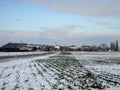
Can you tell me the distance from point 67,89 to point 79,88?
71cm

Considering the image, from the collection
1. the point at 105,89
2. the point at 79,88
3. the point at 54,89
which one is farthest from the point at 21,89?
the point at 105,89

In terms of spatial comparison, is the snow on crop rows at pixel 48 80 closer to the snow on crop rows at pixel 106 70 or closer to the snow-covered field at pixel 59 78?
the snow-covered field at pixel 59 78

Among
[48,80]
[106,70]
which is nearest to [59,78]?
[48,80]

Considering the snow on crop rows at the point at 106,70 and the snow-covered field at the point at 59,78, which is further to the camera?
the snow on crop rows at the point at 106,70

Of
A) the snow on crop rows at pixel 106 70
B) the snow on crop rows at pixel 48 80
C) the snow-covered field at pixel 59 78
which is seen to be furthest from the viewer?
the snow on crop rows at pixel 106 70

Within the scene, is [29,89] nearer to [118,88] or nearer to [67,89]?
[67,89]

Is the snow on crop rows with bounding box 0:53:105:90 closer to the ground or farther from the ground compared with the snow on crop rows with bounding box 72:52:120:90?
farther from the ground

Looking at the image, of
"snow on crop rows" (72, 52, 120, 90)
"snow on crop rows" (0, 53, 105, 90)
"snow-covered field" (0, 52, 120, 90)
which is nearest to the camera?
"snow on crop rows" (0, 53, 105, 90)

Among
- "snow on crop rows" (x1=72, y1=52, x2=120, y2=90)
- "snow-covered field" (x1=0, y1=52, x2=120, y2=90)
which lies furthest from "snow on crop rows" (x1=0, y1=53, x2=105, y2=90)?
"snow on crop rows" (x1=72, y1=52, x2=120, y2=90)

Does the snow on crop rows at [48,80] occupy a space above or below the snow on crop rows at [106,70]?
above

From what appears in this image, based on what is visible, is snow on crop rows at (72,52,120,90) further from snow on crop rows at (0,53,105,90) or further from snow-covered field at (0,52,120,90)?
snow on crop rows at (0,53,105,90)

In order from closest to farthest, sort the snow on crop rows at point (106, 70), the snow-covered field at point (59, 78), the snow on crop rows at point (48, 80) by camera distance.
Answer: the snow on crop rows at point (48, 80) < the snow-covered field at point (59, 78) < the snow on crop rows at point (106, 70)

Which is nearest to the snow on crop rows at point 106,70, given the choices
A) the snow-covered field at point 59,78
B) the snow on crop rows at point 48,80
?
the snow-covered field at point 59,78

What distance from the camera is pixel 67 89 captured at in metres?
13.2
